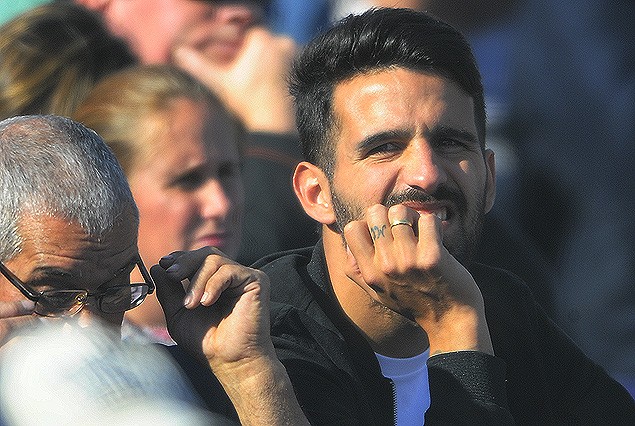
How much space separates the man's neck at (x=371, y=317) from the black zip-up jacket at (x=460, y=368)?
0.03 meters

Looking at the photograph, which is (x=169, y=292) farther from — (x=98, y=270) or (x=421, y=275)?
(x=421, y=275)

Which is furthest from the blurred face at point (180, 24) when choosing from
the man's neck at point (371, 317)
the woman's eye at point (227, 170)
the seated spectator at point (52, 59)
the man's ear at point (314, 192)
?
the man's neck at point (371, 317)

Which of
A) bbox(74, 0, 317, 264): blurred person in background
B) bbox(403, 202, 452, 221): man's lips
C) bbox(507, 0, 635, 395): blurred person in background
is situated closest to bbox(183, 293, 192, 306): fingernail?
bbox(403, 202, 452, 221): man's lips

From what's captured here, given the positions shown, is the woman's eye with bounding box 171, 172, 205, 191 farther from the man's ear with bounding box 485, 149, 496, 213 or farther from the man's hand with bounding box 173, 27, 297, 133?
the man's ear with bounding box 485, 149, 496, 213

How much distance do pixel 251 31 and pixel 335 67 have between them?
1.21 metres

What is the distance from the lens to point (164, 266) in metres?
2.21

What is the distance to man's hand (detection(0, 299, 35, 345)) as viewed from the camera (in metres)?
1.94

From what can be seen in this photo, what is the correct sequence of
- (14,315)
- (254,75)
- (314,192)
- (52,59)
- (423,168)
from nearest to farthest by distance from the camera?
(14,315) < (423,168) < (314,192) < (52,59) < (254,75)

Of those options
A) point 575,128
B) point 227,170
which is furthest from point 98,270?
point 575,128

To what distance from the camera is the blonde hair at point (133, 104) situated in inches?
124

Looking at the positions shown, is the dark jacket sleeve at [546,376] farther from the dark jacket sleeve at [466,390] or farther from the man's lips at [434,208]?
the dark jacket sleeve at [466,390]

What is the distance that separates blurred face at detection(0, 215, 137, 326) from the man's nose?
A: 686 millimetres

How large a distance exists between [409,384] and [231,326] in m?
0.58

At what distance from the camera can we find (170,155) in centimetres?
317
